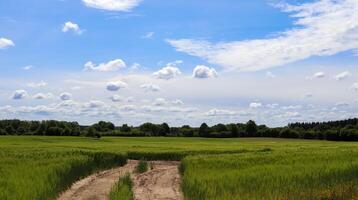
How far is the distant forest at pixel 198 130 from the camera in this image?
436 ft

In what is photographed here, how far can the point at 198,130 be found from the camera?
160 m

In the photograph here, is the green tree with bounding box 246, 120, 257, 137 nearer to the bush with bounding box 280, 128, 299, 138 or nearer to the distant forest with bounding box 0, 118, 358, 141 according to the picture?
the distant forest with bounding box 0, 118, 358, 141

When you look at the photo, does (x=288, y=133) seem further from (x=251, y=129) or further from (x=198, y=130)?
(x=198, y=130)

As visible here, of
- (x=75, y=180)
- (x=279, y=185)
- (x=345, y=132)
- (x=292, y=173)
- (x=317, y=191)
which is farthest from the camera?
(x=345, y=132)

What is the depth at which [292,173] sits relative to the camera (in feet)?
78.0

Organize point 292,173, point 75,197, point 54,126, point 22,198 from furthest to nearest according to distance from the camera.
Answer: point 54,126, point 292,173, point 75,197, point 22,198

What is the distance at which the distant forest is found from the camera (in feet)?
→ 436

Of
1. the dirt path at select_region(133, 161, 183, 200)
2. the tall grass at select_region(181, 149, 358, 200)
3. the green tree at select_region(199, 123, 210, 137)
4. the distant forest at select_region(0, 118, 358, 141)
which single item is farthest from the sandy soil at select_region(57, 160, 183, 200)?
the green tree at select_region(199, 123, 210, 137)

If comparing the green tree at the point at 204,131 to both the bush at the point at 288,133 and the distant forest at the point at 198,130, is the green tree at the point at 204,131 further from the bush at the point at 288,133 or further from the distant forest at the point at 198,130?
the bush at the point at 288,133

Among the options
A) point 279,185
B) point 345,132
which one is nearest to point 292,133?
point 345,132

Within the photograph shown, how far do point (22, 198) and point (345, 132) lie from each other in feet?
→ 397

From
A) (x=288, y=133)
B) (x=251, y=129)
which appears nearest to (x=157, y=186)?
(x=288, y=133)

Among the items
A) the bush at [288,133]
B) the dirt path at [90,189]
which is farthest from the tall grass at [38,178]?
the bush at [288,133]

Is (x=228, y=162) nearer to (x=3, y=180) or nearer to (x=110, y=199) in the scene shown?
(x=110, y=199)
